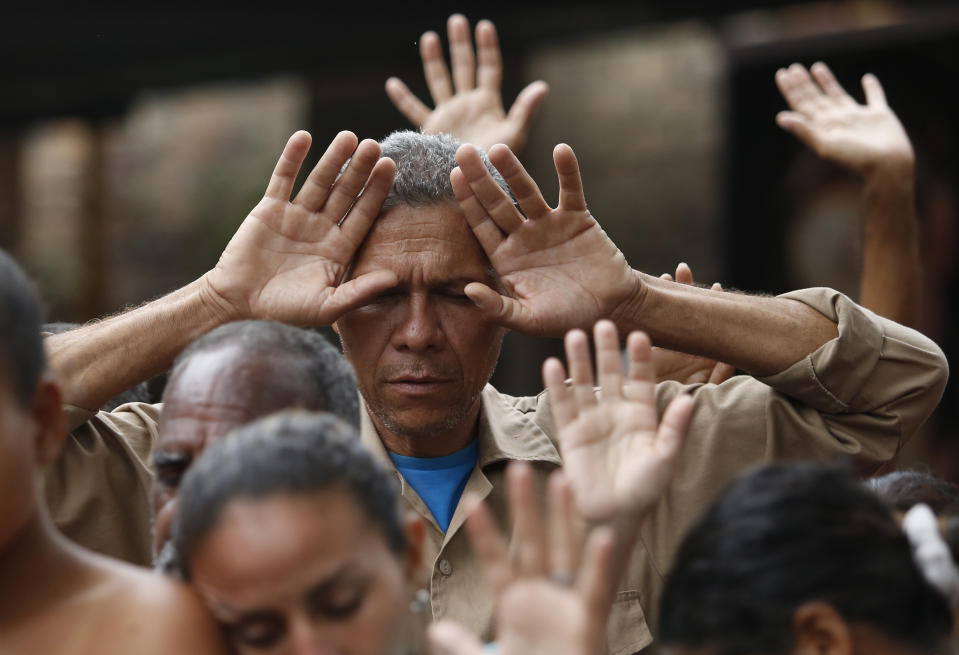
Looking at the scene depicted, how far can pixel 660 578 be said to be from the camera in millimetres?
2873

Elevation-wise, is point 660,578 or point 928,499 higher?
point 928,499

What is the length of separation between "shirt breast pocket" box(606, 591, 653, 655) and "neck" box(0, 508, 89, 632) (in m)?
1.31

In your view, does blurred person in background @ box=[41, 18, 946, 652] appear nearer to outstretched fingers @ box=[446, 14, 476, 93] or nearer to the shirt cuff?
the shirt cuff

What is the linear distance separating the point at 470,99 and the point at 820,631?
268cm

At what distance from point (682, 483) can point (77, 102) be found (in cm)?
542

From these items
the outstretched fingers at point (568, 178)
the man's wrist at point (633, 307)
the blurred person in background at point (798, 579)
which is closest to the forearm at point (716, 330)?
the man's wrist at point (633, 307)

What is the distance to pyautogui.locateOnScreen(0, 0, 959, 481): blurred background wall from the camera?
5.34m

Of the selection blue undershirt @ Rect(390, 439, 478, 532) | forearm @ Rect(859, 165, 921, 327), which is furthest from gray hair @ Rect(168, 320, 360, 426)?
forearm @ Rect(859, 165, 921, 327)

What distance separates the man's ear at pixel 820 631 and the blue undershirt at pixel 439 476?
130 cm

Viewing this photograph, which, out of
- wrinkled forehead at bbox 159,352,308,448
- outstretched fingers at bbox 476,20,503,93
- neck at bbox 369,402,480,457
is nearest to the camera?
wrinkled forehead at bbox 159,352,308,448

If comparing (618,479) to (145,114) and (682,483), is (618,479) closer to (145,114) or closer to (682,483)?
(682,483)

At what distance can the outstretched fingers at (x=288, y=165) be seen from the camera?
291cm

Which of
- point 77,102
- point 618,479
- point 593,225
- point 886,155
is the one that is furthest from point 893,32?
point 77,102

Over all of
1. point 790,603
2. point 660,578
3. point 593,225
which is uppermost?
point 593,225
